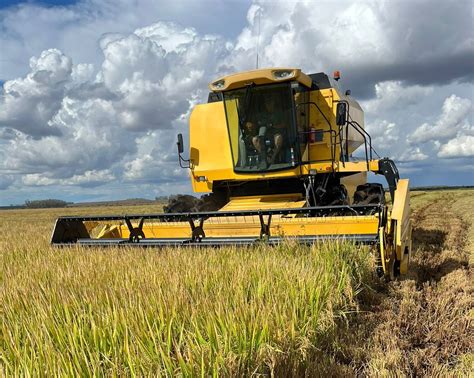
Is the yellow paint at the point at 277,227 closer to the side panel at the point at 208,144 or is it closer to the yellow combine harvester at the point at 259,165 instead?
the yellow combine harvester at the point at 259,165

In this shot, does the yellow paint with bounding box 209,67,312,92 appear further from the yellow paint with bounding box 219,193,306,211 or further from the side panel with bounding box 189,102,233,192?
the yellow paint with bounding box 219,193,306,211

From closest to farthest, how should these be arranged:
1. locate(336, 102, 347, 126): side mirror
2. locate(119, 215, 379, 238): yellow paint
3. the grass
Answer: the grass
locate(119, 215, 379, 238): yellow paint
locate(336, 102, 347, 126): side mirror

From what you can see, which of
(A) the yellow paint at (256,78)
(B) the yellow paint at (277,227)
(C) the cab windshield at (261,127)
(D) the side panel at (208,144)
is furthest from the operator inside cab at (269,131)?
(B) the yellow paint at (277,227)

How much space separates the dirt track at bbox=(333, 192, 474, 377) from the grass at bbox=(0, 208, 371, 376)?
212mm

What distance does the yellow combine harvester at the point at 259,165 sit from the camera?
5.80m

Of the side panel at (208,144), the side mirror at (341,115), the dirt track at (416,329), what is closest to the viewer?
the dirt track at (416,329)

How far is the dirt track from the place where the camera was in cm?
248

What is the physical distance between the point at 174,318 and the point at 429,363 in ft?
5.00

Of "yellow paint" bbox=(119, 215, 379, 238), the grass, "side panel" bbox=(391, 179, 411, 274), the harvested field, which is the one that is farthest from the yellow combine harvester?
the grass

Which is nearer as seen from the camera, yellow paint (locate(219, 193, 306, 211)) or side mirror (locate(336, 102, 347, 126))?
side mirror (locate(336, 102, 347, 126))

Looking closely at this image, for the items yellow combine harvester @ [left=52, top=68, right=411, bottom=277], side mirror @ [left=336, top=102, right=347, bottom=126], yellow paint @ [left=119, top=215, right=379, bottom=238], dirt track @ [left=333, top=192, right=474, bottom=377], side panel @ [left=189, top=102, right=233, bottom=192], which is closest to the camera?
dirt track @ [left=333, top=192, right=474, bottom=377]

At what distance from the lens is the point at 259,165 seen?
689 centimetres

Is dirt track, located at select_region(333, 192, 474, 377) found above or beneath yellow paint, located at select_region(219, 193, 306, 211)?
beneath

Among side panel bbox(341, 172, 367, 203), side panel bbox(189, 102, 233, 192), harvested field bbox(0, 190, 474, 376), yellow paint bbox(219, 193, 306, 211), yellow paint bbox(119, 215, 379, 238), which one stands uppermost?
side panel bbox(189, 102, 233, 192)
